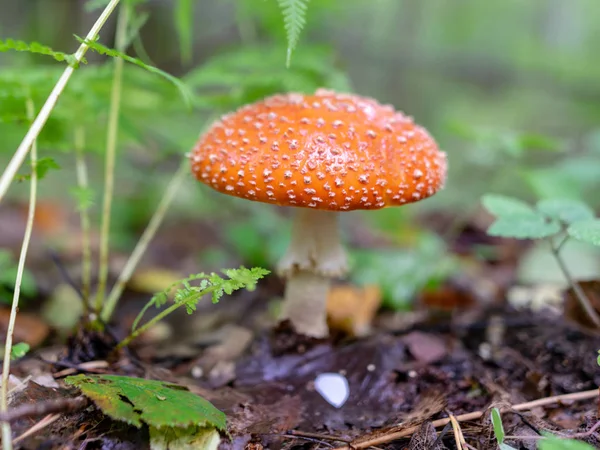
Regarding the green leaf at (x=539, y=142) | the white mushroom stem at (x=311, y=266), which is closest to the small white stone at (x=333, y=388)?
the white mushroom stem at (x=311, y=266)

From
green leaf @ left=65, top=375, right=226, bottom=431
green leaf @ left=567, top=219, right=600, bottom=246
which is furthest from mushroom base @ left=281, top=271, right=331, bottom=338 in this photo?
green leaf @ left=567, top=219, right=600, bottom=246

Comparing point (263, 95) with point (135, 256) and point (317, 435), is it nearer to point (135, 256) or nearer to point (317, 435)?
point (135, 256)

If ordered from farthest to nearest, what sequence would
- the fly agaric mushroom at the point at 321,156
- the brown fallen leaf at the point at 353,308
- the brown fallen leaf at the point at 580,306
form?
the brown fallen leaf at the point at 353,308 < the brown fallen leaf at the point at 580,306 < the fly agaric mushroom at the point at 321,156

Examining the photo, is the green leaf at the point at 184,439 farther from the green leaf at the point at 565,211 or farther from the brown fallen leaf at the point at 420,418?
the green leaf at the point at 565,211

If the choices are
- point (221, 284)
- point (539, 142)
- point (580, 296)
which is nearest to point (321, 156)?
point (221, 284)

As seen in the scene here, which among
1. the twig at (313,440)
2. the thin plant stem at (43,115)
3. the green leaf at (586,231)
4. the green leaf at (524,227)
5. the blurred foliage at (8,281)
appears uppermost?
the thin plant stem at (43,115)

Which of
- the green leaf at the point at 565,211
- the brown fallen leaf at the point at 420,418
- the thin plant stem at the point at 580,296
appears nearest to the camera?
the brown fallen leaf at the point at 420,418

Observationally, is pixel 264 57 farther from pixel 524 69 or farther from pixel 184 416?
pixel 524 69

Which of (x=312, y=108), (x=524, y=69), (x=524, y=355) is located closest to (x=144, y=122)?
(x=312, y=108)

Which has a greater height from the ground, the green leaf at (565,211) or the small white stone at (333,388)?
the green leaf at (565,211)
